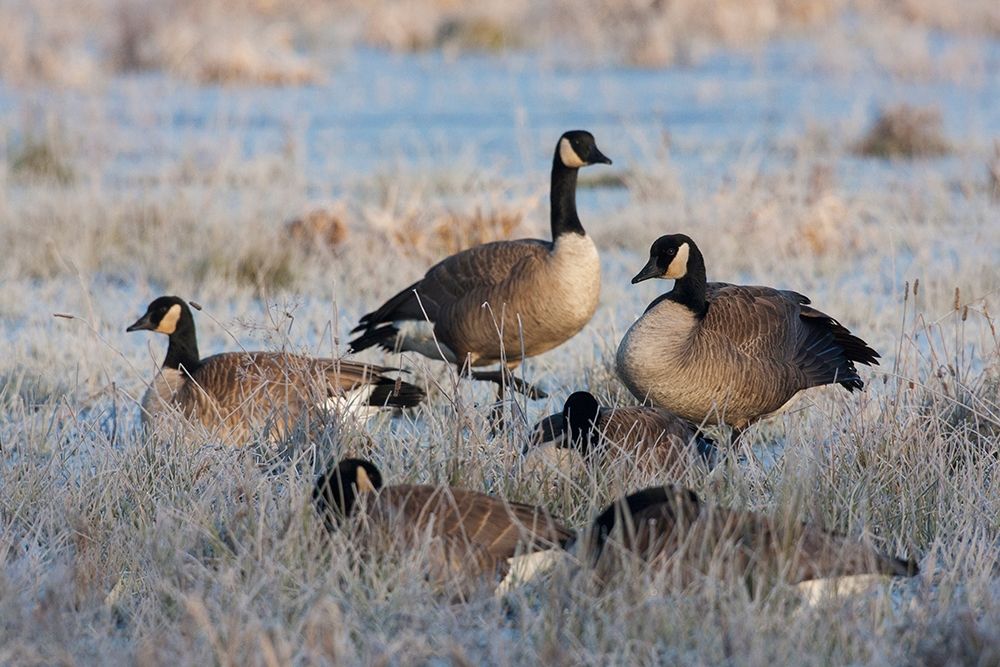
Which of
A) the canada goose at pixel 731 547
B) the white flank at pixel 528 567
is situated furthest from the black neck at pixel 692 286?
the white flank at pixel 528 567

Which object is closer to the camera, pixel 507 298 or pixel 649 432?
pixel 649 432

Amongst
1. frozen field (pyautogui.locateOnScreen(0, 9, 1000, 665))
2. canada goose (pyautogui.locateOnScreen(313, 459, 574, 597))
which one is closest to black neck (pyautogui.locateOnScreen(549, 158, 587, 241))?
frozen field (pyautogui.locateOnScreen(0, 9, 1000, 665))

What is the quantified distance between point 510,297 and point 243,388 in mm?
1402

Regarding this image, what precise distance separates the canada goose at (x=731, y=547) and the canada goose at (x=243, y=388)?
157cm

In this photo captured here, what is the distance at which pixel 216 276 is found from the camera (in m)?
8.72

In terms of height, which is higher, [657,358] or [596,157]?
[596,157]

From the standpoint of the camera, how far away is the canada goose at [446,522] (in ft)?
12.0

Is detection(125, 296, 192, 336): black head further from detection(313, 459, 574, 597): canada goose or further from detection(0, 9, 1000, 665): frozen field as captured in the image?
detection(313, 459, 574, 597): canada goose

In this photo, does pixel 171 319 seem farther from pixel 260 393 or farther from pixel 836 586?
pixel 836 586

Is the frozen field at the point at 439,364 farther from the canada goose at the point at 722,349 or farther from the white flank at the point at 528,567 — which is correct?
the canada goose at the point at 722,349

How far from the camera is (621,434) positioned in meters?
4.93

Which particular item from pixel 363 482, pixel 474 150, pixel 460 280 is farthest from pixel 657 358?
pixel 474 150

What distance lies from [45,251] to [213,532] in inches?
235

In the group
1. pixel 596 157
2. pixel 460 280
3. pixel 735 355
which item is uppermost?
pixel 596 157
